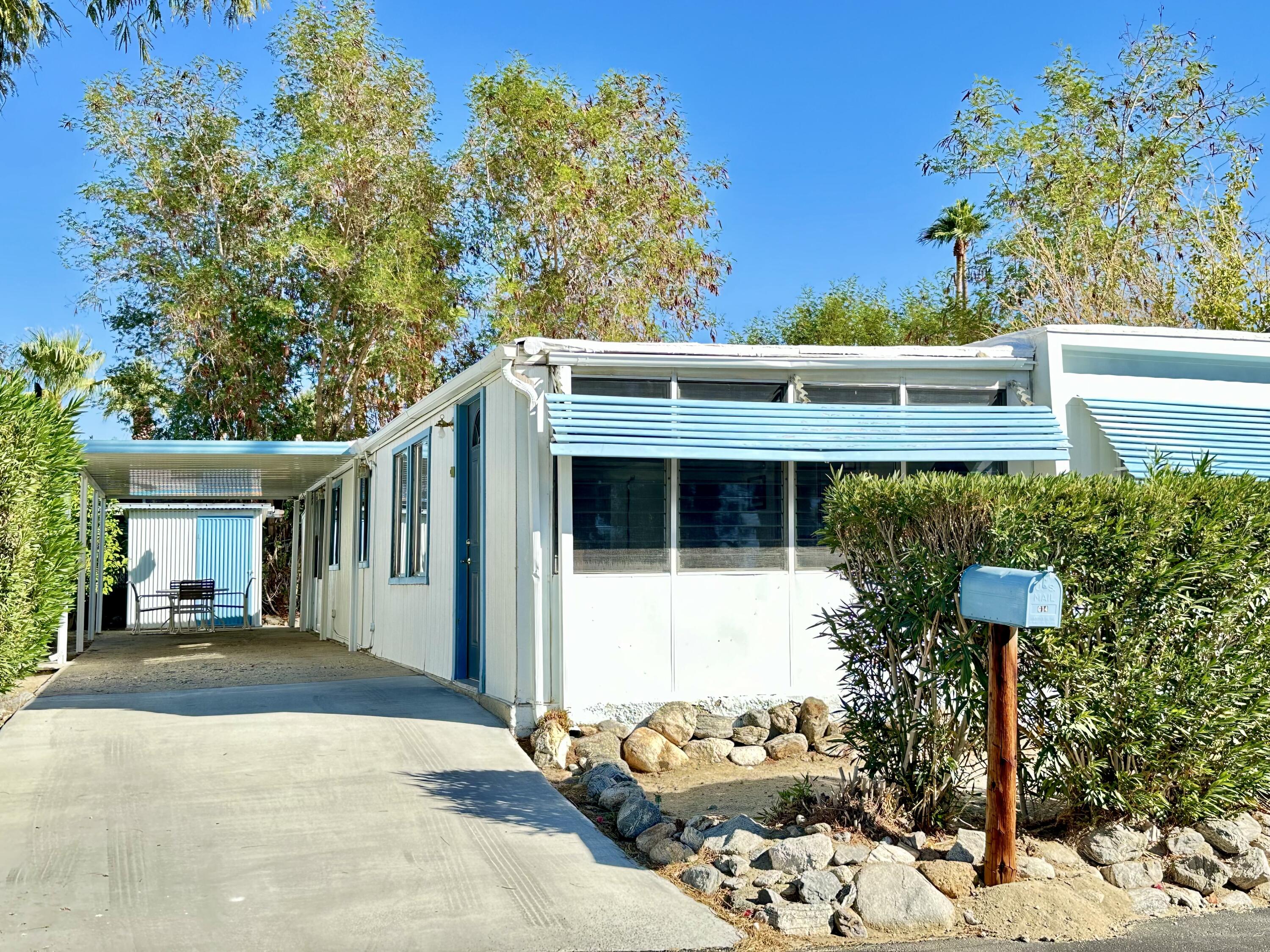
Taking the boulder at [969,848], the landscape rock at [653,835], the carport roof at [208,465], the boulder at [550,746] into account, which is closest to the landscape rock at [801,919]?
the boulder at [969,848]

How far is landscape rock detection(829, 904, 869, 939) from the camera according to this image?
15.1 feet

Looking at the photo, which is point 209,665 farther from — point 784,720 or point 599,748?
point 784,720

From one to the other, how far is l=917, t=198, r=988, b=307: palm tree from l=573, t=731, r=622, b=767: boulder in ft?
71.6

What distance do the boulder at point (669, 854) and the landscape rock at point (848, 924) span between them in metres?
0.88

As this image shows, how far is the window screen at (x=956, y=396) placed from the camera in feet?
29.5

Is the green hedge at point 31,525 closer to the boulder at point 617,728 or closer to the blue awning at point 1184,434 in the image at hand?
the boulder at point 617,728

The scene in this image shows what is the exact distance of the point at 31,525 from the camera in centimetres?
653

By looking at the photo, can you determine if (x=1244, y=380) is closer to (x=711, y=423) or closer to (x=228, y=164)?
(x=711, y=423)

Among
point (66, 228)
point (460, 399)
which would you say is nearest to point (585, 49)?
point (66, 228)

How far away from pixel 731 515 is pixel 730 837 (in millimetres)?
3320

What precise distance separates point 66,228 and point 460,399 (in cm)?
1517

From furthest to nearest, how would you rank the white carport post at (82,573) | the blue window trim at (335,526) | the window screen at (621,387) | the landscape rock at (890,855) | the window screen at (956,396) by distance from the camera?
the blue window trim at (335,526) < the white carport post at (82,573) < the window screen at (956,396) < the window screen at (621,387) < the landscape rock at (890,855)

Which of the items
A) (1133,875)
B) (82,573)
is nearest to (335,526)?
(82,573)

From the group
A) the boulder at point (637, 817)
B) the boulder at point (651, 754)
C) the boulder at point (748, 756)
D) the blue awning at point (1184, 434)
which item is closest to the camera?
the boulder at point (637, 817)
